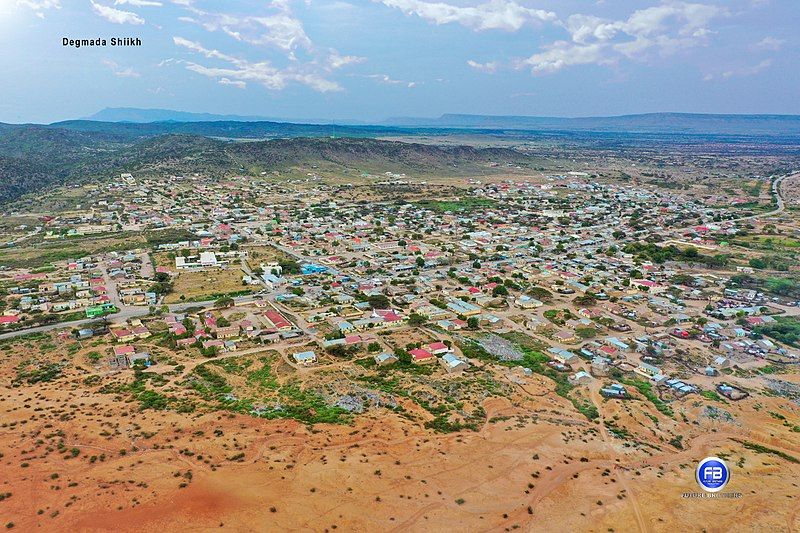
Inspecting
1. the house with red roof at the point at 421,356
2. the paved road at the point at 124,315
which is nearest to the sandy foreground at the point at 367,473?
the house with red roof at the point at 421,356

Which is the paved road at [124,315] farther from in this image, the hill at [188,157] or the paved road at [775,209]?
the hill at [188,157]

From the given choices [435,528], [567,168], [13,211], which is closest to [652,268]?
[435,528]

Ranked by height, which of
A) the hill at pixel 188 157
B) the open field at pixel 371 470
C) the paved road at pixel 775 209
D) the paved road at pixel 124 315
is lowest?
the open field at pixel 371 470

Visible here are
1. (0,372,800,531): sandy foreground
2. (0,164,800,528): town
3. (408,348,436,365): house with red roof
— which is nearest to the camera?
(0,372,800,531): sandy foreground

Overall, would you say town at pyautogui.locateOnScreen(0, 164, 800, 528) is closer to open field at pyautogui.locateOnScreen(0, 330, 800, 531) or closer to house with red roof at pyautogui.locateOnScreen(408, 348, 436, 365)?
house with red roof at pyautogui.locateOnScreen(408, 348, 436, 365)

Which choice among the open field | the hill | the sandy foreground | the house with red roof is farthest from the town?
the hill

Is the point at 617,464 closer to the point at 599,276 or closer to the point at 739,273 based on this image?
the point at 599,276

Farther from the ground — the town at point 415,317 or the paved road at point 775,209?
the paved road at point 775,209

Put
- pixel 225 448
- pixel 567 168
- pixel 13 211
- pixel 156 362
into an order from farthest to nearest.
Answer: pixel 567 168
pixel 13 211
pixel 156 362
pixel 225 448
